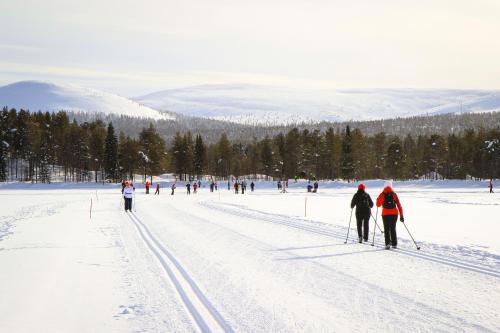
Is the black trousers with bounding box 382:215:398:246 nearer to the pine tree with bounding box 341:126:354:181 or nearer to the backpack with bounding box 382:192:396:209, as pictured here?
the backpack with bounding box 382:192:396:209

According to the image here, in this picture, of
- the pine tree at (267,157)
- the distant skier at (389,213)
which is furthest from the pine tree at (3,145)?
the distant skier at (389,213)

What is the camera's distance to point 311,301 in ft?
23.6

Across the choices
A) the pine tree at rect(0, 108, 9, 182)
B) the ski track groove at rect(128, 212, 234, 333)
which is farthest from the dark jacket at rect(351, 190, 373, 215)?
the pine tree at rect(0, 108, 9, 182)

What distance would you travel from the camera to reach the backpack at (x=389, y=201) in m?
12.6

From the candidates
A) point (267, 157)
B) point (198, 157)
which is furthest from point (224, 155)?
point (267, 157)

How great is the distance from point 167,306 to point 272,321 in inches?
69.7

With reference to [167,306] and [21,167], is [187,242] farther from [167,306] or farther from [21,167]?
[21,167]

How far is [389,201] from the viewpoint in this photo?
41.4 ft

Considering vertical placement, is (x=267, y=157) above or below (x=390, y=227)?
above

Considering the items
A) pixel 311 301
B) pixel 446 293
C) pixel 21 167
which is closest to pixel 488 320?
pixel 446 293

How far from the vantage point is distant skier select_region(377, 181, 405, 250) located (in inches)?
487

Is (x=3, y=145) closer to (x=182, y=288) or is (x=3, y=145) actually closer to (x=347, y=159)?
(x=347, y=159)

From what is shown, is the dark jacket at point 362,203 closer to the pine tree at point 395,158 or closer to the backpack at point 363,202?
the backpack at point 363,202

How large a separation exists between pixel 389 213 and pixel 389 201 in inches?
13.5
